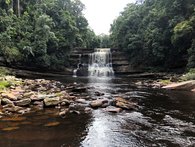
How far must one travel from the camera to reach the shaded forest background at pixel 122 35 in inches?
1471

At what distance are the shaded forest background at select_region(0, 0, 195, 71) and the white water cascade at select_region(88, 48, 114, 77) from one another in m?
3.77

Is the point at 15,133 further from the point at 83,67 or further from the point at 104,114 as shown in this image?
the point at 83,67

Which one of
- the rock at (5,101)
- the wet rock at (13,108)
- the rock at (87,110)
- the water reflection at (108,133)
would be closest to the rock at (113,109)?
the water reflection at (108,133)

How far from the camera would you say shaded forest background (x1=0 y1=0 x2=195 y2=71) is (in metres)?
37.4

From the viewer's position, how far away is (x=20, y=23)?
147ft

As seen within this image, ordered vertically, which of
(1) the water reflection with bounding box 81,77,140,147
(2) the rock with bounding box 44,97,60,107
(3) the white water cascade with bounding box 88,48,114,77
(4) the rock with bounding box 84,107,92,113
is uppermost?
(3) the white water cascade with bounding box 88,48,114,77

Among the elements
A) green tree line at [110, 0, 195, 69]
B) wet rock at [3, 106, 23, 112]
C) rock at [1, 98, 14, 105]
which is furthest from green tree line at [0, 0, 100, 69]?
wet rock at [3, 106, 23, 112]

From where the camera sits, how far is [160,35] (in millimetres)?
40625

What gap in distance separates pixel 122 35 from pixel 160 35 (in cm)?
1166

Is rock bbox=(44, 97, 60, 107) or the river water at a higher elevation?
rock bbox=(44, 97, 60, 107)

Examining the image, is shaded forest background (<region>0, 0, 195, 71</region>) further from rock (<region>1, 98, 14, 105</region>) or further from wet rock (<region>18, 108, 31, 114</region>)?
wet rock (<region>18, 108, 31, 114</region>)

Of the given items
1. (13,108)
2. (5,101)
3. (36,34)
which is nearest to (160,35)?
(36,34)

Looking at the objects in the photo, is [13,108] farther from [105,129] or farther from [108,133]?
[108,133]

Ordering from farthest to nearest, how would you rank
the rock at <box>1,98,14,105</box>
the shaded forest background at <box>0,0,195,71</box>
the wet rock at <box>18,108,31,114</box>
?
the shaded forest background at <box>0,0,195,71</box>, the rock at <box>1,98,14,105</box>, the wet rock at <box>18,108,31,114</box>
